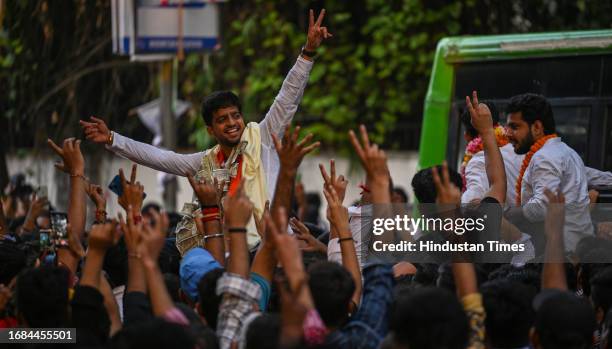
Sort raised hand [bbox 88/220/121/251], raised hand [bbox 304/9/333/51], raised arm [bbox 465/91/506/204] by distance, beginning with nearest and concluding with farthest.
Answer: raised hand [bbox 88/220/121/251], raised arm [bbox 465/91/506/204], raised hand [bbox 304/9/333/51]

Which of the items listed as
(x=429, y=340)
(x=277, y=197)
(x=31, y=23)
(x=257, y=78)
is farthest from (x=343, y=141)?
(x=429, y=340)

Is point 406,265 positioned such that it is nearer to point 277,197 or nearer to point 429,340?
point 277,197

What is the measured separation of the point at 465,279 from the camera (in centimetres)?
463

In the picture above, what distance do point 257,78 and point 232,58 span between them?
63 centimetres

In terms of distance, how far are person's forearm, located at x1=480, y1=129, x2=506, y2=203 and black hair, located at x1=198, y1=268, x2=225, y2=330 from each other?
63.8 inches

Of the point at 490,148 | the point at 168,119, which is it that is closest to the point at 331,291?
the point at 490,148

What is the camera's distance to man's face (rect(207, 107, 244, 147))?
6672mm

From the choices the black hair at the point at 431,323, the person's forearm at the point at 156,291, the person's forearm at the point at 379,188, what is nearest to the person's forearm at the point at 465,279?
the person's forearm at the point at 379,188

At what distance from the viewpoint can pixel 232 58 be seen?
16172mm

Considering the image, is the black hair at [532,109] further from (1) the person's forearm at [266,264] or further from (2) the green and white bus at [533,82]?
(1) the person's forearm at [266,264]

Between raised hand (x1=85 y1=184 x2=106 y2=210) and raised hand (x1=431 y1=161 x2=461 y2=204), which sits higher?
raised hand (x1=85 y1=184 x2=106 y2=210)

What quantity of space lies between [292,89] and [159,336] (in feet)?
9.52

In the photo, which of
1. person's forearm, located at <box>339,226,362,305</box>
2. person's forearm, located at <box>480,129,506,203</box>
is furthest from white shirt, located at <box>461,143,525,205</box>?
person's forearm, located at <box>339,226,362,305</box>

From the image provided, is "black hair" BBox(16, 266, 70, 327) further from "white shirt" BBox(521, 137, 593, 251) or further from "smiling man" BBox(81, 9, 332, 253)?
"white shirt" BBox(521, 137, 593, 251)
